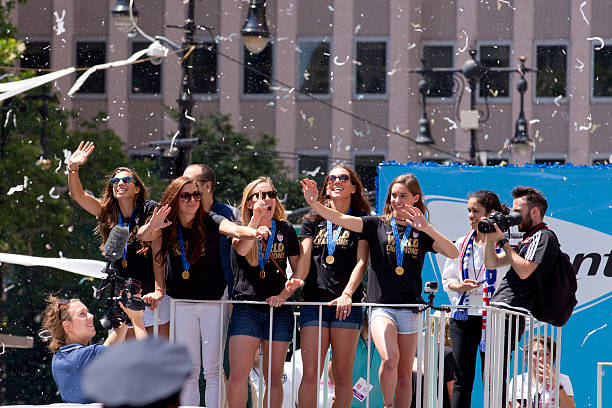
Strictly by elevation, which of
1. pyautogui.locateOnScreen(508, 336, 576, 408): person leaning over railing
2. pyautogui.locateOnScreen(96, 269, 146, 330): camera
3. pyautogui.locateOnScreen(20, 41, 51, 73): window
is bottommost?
pyautogui.locateOnScreen(508, 336, 576, 408): person leaning over railing

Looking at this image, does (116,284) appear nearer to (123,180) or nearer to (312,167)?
(123,180)

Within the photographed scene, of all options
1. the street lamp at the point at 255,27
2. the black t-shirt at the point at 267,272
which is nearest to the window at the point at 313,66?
the street lamp at the point at 255,27

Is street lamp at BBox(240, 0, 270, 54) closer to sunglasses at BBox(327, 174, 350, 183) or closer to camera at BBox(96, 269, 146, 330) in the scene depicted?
sunglasses at BBox(327, 174, 350, 183)

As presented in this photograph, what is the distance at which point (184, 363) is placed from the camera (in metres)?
1.86

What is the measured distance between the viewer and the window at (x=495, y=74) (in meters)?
13.2

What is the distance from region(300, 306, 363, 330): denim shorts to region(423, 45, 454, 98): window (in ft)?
27.5

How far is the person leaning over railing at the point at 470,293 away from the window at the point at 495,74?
703cm

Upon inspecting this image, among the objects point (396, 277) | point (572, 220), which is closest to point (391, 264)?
point (396, 277)

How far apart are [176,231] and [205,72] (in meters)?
9.49

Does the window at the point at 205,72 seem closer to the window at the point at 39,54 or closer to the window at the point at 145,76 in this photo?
the window at the point at 145,76

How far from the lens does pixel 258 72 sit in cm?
1471

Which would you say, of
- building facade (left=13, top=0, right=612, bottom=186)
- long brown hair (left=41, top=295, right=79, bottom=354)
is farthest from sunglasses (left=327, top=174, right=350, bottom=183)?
building facade (left=13, top=0, right=612, bottom=186)

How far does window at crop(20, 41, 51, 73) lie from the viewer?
50.2 ft

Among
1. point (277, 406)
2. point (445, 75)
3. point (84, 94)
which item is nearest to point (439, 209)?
point (277, 406)
